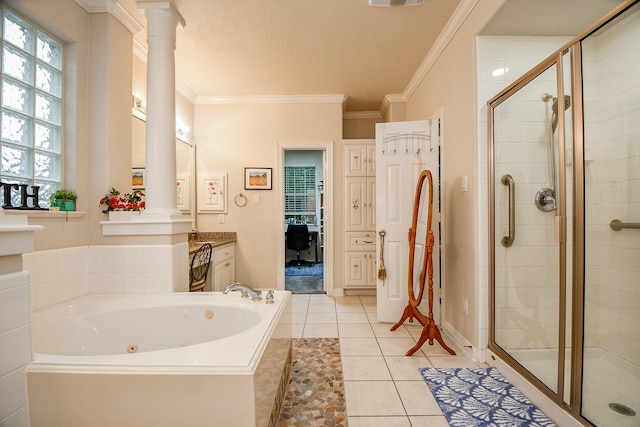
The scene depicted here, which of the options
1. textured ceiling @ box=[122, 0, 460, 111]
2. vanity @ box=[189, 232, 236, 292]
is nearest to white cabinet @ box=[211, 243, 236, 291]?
vanity @ box=[189, 232, 236, 292]

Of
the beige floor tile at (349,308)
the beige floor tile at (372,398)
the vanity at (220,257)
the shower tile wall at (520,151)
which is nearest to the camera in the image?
the beige floor tile at (372,398)

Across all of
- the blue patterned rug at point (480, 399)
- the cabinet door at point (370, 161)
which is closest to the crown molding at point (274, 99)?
the cabinet door at point (370, 161)

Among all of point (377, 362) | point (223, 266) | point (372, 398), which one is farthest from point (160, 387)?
point (223, 266)

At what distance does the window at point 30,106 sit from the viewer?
5.37 ft

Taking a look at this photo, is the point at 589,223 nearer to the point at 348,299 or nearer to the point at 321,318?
the point at 321,318

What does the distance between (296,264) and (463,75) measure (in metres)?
4.79

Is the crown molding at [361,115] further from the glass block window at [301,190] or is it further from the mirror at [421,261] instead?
the glass block window at [301,190]

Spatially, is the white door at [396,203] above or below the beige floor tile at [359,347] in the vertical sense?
above

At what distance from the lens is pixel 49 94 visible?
6.14 feet


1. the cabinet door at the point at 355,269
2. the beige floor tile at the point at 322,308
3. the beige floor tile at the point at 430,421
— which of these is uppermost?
the cabinet door at the point at 355,269

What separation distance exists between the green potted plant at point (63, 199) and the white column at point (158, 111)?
415 mm

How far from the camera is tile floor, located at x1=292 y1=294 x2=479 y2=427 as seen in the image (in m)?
1.52

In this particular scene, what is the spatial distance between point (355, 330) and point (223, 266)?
169 centimetres

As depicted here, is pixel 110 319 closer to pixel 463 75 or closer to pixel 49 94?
pixel 49 94
